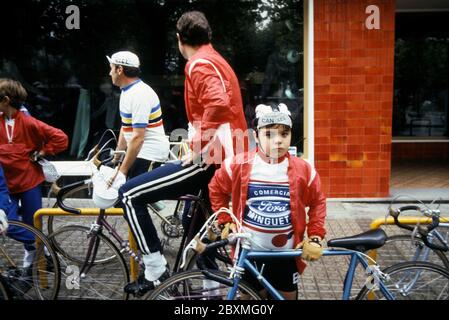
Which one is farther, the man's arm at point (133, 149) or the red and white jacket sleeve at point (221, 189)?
the man's arm at point (133, 149)

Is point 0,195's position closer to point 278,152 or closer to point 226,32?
point 278,152

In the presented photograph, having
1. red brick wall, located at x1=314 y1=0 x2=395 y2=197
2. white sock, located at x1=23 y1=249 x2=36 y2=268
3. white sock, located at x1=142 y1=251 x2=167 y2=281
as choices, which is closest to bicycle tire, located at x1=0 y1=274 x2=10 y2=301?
white sock, located at x1=23 y1=249 x2=36 y2=268

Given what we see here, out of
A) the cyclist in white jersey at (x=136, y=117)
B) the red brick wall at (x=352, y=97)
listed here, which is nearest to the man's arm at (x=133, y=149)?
the cyclist in white jersey at (x=136, y=117)

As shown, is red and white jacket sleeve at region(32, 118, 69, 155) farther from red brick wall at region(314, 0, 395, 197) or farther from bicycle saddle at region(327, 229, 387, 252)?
red brick wall at region(314, 0, 395, 197)

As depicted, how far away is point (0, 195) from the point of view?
3654 mm

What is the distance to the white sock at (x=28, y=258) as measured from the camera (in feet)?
12.7

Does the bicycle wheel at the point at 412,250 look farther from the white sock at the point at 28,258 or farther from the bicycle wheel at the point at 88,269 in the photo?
the white sock at the point at 28,258

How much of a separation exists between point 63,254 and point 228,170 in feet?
5.91

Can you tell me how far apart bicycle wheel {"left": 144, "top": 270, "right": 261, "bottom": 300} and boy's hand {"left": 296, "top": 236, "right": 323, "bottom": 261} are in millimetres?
356

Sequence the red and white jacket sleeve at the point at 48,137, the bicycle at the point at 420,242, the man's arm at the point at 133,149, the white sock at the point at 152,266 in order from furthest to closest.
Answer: the red and white jacket sleeve at the point at 48,137 → the man's arm at the point at 133,149 → the white sock at the point at 152,266 → the bicycle at the point at 420,242

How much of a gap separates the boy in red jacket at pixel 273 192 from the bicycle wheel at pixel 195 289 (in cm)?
24

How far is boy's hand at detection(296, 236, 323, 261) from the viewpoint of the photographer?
272cm

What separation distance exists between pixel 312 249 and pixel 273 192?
424 millimetres
